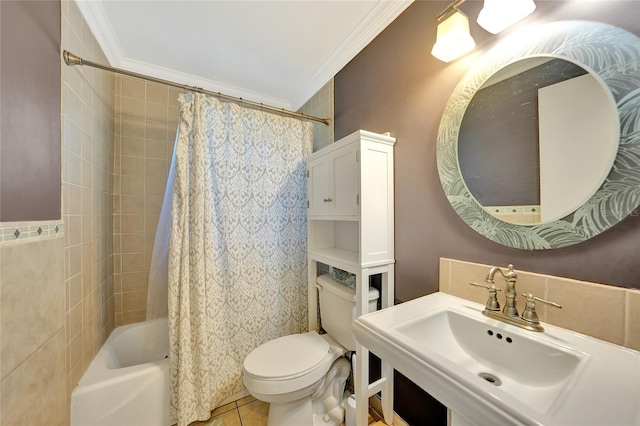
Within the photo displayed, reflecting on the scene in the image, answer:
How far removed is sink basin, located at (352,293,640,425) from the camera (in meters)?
0.41

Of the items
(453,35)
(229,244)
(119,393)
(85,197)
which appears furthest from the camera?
(229,244)

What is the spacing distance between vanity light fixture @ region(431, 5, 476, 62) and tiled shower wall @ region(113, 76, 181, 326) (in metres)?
2.04

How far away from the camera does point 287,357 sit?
1.26m

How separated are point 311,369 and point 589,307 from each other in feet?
3.74

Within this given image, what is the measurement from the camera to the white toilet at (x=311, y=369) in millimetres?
1136

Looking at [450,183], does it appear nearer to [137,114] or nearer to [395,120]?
[395,120]

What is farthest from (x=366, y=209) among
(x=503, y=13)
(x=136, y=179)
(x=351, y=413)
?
(x=136, y=179)

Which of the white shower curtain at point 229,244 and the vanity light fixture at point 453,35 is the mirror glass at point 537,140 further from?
the white shower curtain at point 229,244

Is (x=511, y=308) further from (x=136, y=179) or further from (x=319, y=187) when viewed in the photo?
(x=136, y=179)

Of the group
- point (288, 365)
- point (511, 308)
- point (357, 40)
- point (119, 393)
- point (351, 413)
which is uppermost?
point (357, 40)

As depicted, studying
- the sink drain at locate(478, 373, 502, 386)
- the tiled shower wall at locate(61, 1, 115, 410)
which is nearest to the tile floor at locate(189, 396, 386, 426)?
the tiled shower wall at locate(61, 1, 115, 410)

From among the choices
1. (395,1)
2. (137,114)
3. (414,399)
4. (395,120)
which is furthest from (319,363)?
(137,114)

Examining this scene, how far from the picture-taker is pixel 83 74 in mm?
1243

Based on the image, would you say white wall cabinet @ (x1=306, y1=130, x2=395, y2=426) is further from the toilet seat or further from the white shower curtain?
the white shower curtain
